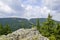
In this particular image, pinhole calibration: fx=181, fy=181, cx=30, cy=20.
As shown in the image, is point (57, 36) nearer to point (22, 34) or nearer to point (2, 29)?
point (22, 34)

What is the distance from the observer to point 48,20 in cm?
4153

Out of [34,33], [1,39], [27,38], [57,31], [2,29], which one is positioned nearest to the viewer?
[1,39]

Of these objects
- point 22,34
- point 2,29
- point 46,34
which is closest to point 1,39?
point 22,34

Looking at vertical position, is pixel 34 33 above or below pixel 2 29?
above

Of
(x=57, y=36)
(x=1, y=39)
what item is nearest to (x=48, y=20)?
(x=57, y=36)

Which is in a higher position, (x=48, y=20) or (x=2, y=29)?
(x=48, y=20)

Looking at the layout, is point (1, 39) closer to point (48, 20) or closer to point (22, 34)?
point (22, 34)

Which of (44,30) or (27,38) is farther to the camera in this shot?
(44,30)

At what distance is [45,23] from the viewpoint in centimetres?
4141

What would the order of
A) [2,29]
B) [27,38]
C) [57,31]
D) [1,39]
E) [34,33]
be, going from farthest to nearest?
[2,29], [57,31], [34,33], [27,38], [1,39]

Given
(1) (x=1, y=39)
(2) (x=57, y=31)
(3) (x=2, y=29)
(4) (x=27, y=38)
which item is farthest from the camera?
(3) (x=2, y=29)

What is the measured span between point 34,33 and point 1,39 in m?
5.07

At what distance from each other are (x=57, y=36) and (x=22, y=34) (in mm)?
21105

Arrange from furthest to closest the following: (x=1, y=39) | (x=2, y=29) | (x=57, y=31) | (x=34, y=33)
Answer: (x=2, y=29)
(x=57, y=31)
(x=34, y=33)
(x=1, y=39)
